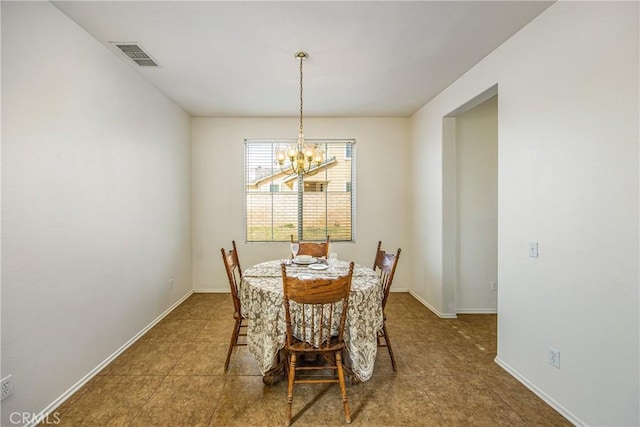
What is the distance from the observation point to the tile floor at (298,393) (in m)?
1.88

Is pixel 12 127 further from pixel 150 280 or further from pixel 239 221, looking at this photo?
pixel 239 221

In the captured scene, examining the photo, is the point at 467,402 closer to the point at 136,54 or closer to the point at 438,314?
the point at 438,314

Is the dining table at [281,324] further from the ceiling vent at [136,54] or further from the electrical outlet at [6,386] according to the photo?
the ceiling vent at [136,54]

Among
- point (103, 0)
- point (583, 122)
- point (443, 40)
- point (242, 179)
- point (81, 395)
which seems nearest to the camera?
point (583, 122)

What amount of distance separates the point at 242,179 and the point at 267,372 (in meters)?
3.09

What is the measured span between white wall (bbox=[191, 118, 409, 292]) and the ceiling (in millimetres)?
917

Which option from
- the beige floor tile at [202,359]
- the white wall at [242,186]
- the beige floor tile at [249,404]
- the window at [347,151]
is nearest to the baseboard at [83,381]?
the beige floor tile at [202,359]

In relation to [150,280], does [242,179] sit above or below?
above

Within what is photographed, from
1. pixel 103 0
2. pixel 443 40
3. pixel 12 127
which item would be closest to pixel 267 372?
pixel 12 127

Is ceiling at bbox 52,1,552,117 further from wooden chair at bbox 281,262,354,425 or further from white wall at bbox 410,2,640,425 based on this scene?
wooden chair at bbox 281,262,354,425

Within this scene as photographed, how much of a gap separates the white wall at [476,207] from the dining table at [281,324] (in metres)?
2.02

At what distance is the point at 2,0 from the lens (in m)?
1.66

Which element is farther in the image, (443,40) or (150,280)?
(150,280)

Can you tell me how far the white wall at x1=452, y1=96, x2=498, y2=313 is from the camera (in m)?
3.66
